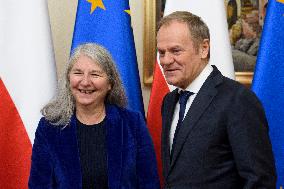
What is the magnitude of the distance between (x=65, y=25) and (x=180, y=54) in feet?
5.35

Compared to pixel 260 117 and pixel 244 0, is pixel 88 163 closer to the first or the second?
pixel 260 117

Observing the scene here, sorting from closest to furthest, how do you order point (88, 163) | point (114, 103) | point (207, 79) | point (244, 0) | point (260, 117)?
point (260, 117) → point (207, 79) → point (88, 163) → point (114, 103) → point (244, 0)

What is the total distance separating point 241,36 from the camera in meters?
2.84

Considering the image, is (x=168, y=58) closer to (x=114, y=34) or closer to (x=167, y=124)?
(x=167, y=124)

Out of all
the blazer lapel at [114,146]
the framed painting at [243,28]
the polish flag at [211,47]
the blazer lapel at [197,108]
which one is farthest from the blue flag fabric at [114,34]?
the blazer lapel at [197,108]

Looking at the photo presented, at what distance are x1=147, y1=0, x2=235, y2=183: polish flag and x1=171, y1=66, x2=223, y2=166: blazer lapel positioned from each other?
836mm

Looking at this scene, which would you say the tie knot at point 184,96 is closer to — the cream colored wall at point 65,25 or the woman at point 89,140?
the woman at point 89,140

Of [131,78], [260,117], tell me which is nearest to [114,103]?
[131,78]

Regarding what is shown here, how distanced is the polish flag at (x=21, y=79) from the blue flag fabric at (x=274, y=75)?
1.12 m

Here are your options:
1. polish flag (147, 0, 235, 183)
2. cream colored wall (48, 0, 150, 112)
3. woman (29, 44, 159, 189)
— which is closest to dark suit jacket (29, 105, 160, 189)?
woman (29, 44, 159, 189)

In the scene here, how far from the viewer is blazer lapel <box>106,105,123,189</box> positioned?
5.81 ft

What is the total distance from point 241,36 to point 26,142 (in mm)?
1510

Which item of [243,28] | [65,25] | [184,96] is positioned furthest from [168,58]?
[65,25]

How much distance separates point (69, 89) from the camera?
1.88m
